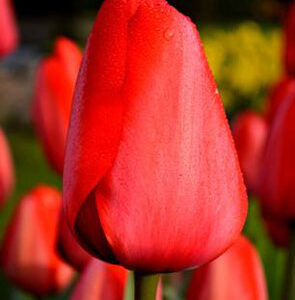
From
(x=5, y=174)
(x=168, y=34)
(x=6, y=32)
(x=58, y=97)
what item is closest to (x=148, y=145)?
(x=168, y=34)

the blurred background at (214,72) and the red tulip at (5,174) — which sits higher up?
the red tulip at (5,174)

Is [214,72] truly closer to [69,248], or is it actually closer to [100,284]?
[69,248]

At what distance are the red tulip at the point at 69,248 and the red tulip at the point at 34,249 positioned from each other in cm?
12

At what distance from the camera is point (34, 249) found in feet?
3.35

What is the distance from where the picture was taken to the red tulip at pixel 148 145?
0.57 metres

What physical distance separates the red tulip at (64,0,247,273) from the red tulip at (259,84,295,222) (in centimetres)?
32

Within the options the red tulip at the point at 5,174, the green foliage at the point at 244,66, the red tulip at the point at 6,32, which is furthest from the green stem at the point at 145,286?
the green foliage at the point at 244,66

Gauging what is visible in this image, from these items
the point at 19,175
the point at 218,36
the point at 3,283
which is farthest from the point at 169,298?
the point at 218,36

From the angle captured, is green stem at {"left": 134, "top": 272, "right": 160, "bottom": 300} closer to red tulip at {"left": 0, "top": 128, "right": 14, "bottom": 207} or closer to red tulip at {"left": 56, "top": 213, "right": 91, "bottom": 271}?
red tulip at {"left": 56, "top": 213, "right": 91, "bottom": 271}

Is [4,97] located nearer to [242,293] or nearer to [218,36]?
[218,36]

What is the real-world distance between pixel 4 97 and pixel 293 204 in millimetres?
4535

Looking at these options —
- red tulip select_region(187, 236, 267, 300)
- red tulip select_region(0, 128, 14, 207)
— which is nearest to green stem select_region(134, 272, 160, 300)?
red tulip select_region(187, 236, 267, 300)

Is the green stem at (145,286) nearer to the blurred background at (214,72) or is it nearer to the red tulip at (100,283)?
the red tulip at (100,283)

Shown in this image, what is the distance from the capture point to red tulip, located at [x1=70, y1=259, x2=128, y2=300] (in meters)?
0.70
